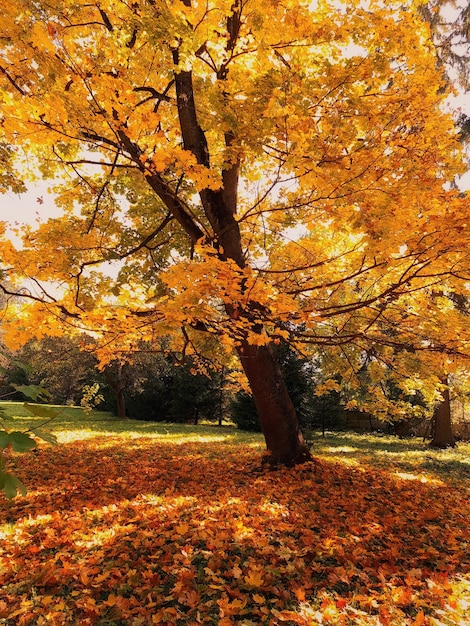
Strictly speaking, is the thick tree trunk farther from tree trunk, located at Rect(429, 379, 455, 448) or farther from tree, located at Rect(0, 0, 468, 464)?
tree trunk, located at Rect(429, 379, 455, 448)

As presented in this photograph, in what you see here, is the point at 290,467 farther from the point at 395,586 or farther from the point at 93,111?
the point at 93,111

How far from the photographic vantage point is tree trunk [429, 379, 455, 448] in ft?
47.3

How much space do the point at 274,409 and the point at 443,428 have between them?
11477 mm

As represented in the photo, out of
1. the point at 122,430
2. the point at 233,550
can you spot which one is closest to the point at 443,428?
the point at 122,430

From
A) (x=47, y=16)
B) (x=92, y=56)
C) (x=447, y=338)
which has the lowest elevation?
(x=447, y=338)

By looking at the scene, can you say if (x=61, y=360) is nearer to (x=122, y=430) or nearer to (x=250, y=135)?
(x=122, y=430)

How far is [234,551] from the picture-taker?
347 cm

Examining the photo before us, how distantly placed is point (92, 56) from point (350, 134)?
3.21 metres

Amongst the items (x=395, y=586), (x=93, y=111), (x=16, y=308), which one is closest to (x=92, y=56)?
(x=93, y=111)

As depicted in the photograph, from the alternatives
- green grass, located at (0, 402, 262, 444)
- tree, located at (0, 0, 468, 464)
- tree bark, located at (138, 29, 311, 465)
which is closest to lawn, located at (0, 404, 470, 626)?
tree bark, located at (138, 29, 311, 465)

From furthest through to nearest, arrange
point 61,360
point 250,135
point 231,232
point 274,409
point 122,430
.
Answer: point 61,360
point 122,430
point 274,409
point 231,232
point 250,135

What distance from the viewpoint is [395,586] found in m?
3.14

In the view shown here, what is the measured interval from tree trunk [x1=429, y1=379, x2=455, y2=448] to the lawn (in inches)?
347

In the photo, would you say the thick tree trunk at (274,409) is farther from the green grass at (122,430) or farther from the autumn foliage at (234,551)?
the green grass at (122,430)
